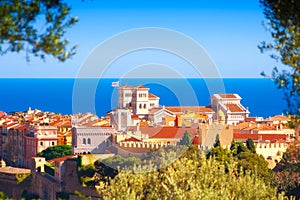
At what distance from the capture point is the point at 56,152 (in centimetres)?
4694

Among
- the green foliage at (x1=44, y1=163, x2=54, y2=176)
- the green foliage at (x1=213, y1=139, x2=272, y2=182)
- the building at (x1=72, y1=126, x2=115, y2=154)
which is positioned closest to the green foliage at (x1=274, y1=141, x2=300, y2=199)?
the green foliage at (x1=213, y1=139, x2=272, y2=182)

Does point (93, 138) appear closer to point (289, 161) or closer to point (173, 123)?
point (173, 123)

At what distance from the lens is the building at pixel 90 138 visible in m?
47.6

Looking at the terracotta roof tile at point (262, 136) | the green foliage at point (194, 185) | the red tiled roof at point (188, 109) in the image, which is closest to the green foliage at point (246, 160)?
the green foliage at point (194, 185)

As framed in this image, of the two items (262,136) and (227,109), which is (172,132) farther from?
(227,109)

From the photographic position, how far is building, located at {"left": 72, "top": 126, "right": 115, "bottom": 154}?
1875 inches

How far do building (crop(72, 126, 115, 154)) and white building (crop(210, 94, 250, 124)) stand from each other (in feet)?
72.9

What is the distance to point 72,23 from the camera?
25.6 feet

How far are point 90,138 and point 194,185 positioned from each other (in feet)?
114

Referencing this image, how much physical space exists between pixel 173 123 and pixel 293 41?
50712mm

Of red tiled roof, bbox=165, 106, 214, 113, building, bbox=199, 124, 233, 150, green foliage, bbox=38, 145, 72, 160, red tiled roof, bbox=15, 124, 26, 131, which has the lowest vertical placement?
green foliage, bbox=38, 145, 72, 160

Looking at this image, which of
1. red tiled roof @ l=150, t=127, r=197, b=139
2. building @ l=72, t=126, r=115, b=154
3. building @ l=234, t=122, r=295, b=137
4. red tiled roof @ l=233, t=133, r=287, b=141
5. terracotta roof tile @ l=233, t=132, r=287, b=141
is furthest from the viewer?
building @ l=234, t=122, r=295, b=137

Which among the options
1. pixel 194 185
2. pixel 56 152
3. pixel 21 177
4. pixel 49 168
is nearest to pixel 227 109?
pixel 56 152

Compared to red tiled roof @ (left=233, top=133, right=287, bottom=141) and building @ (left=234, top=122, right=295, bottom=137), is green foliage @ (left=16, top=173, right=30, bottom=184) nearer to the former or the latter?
red tiled roof @ (left=233, top=133, right=287, bottom=141)
